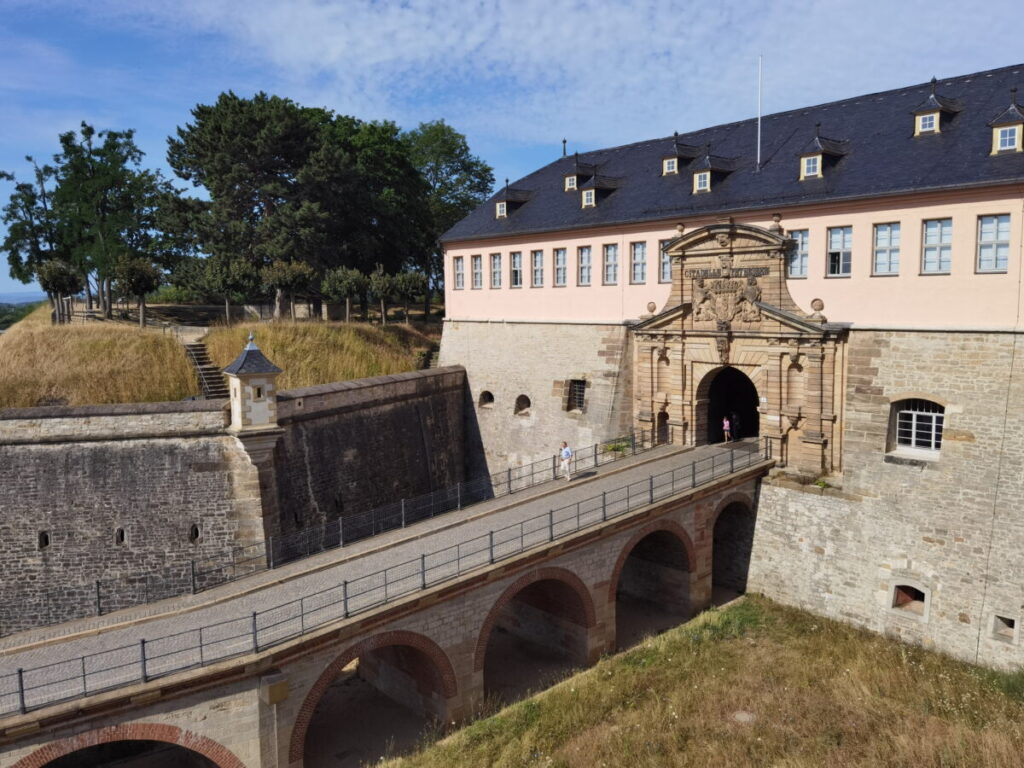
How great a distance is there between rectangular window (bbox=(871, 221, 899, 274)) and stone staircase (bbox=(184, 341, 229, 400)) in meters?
19.7

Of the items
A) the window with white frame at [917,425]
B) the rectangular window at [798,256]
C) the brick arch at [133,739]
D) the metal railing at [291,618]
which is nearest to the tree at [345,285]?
the metal railing at [291,618]

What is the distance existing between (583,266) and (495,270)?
4433 mm

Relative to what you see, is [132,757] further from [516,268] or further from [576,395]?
[516,268]

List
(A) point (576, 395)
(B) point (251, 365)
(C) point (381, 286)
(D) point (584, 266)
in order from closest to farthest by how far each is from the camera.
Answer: (B) point (251, 365)
(D) point (584, 266)
(A) point (576, 395)
(C) point (381, 286)

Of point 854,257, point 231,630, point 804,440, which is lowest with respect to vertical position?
point 231,630

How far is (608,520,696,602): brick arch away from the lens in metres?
19.3

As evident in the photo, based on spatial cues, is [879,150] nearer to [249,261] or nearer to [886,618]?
[886,618]

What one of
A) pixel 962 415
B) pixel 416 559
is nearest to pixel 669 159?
pixel 962 415

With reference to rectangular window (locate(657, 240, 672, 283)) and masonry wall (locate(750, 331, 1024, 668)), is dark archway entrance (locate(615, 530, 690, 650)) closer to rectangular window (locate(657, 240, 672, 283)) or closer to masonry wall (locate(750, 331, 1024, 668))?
masonry wall (locate(750, 331, 1024, 668))

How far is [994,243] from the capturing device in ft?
61.6

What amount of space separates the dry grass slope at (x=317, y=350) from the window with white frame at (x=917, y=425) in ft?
59.6

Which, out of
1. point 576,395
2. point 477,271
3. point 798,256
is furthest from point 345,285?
point 798,256

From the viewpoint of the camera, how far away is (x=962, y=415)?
19156mm

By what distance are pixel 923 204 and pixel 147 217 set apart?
34697mm
